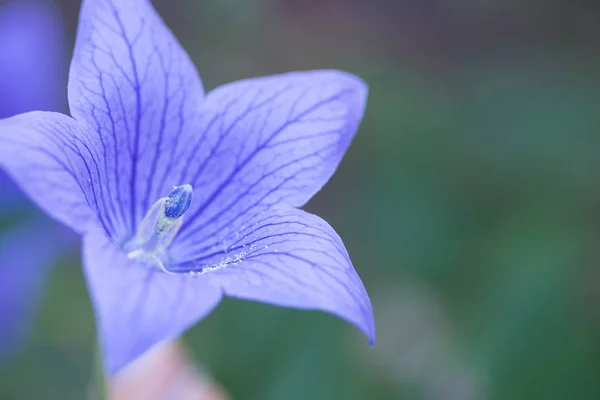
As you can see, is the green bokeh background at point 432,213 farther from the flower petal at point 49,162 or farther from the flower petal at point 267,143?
the flower petal at point 49,162

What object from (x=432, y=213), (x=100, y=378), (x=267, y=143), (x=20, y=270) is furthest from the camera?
(x=432, y=213)

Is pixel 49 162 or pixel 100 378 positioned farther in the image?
pixel 100 378

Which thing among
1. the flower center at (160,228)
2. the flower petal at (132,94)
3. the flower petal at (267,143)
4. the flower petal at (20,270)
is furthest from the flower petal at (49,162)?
the flower petal at (20,270)

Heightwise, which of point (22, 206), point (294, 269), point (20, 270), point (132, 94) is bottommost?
point (20, 270)

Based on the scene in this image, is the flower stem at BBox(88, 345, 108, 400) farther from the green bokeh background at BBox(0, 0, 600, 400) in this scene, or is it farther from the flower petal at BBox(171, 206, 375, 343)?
the green bokeh background at BBox(0, 0, 600, 400)

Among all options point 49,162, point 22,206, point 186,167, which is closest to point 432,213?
point 22,206

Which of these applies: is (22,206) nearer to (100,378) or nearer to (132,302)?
(100,378)

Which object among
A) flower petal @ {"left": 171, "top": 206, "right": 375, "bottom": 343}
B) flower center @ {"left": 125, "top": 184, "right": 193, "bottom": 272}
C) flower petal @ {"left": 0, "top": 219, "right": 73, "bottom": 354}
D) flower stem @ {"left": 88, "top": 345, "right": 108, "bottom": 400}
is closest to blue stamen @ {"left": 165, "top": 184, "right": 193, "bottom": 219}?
flower center @ {"left": 125, "top": 184, "right": 193, "bottom": 272}
